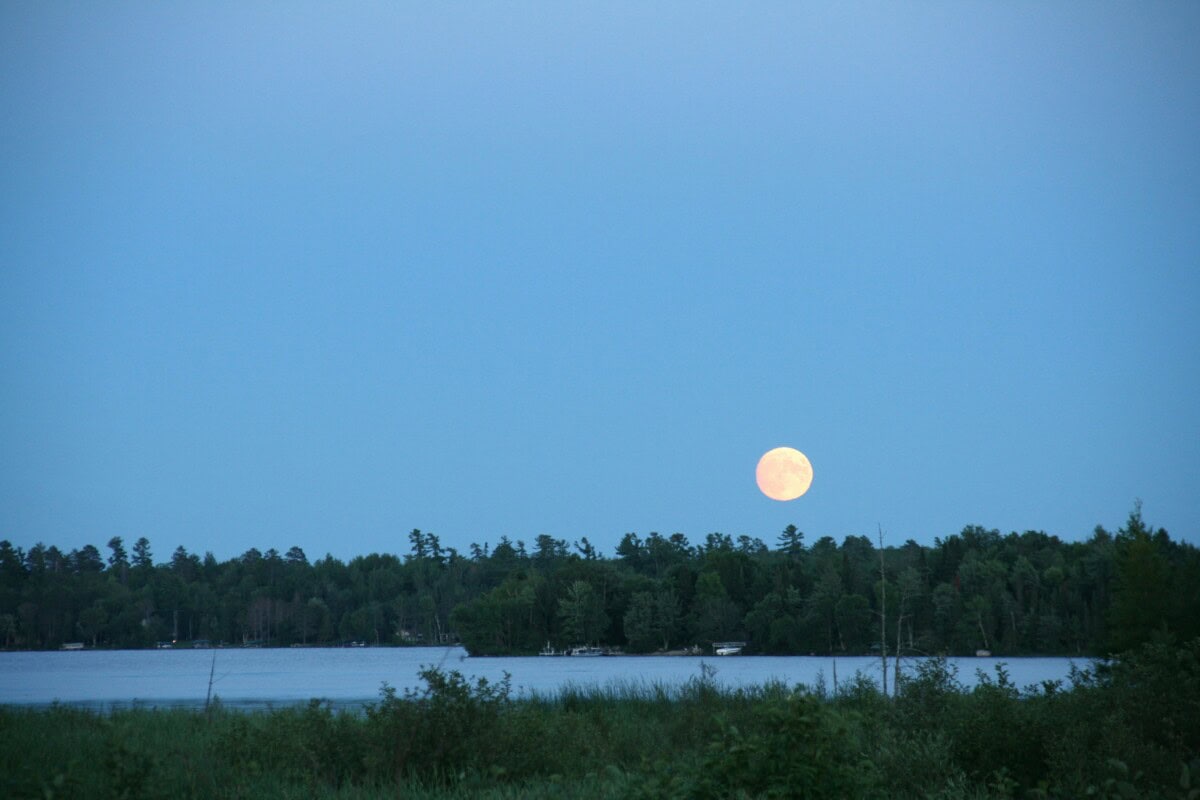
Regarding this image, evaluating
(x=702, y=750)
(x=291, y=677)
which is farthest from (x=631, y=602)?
(x=702, y=750)

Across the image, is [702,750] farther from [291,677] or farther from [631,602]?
[631,602]

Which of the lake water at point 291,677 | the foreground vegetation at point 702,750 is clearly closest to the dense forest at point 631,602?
the lake water at point 291,677

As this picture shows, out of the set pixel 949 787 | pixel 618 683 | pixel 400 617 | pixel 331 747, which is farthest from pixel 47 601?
pixel 949 787

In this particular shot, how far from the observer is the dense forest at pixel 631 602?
88.5 m

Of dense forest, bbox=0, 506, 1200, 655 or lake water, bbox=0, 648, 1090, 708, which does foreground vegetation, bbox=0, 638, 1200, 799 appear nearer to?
lake water, bbox=0, 648, 1090, 708

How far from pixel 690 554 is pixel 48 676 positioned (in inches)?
4159

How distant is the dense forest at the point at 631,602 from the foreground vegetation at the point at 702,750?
42889 mm

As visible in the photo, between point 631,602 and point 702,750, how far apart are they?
91893mm

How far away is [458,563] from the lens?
152 m

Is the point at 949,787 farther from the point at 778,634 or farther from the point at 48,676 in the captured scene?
the point at 778,634

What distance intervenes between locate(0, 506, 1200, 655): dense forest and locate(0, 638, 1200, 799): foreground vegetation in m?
42.9

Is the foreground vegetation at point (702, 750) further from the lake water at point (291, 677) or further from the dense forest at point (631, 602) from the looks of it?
the dense forest at point (631, 602)

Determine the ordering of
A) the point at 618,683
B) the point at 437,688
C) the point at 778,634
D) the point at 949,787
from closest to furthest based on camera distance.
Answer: the point at 949,787
the point at 437,688
the point at 618,683
the point at 778,634

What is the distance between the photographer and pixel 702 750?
14211 mm
